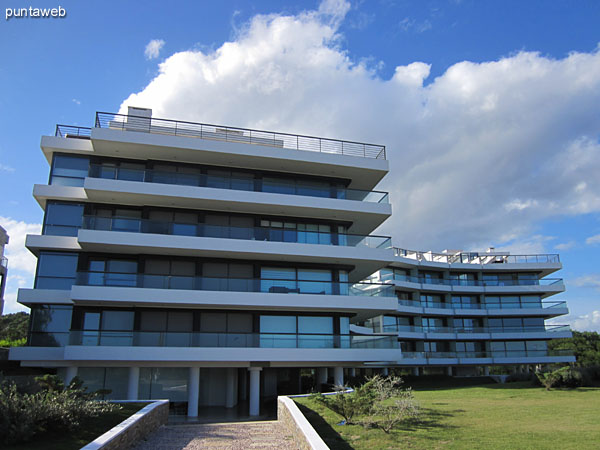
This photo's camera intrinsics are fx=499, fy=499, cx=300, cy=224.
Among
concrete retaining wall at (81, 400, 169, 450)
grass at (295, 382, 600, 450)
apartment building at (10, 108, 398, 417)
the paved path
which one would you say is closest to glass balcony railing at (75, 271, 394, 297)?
apartment building at (10, 108, 398, 417)

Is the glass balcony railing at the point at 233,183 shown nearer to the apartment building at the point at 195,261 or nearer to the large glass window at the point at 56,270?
the apartment building at the point at 195,261

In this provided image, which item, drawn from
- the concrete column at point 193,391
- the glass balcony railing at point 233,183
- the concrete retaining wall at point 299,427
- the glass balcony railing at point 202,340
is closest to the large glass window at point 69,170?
the glass balcony railing at point 233,183

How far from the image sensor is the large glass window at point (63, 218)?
82.6 ft

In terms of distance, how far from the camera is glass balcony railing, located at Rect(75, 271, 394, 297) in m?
23.6

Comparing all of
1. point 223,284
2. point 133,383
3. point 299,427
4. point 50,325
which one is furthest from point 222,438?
point 50,325

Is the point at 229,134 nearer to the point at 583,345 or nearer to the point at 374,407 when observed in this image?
the point at 374,407

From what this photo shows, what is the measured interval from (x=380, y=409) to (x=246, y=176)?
666 inches

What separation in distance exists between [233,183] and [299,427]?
52.7 ft

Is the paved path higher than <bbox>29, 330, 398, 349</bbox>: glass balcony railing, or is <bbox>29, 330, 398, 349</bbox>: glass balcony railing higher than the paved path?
<bbox>29, 330, 398, 349</bbox>: glass balcony railing

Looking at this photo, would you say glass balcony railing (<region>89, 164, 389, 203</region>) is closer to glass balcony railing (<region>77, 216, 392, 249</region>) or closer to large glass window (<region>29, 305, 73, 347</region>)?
glass balcony railing (<region>77, 216, 392, 249</region>)

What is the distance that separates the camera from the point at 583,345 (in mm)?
66812

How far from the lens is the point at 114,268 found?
82.3 ft

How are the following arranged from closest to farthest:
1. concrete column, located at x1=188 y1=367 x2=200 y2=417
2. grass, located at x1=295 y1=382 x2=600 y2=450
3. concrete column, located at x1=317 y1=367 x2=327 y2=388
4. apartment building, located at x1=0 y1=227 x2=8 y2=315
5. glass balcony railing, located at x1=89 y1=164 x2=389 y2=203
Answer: grass, located at x1=295 y1=382 x2=600 y2=450
concrete column, located at x1=188 y1=367 x2=200 y2=417
glass balcony railing, located at x1=89 y1=164 x2=389 y2=203
concrete column, located at x1=317 y1=367 x2=327 y2=388
apartment building, located at x1=0 y1=227 x2=8 y2=315

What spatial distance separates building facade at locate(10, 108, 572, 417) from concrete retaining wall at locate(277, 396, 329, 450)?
7.64 metres
